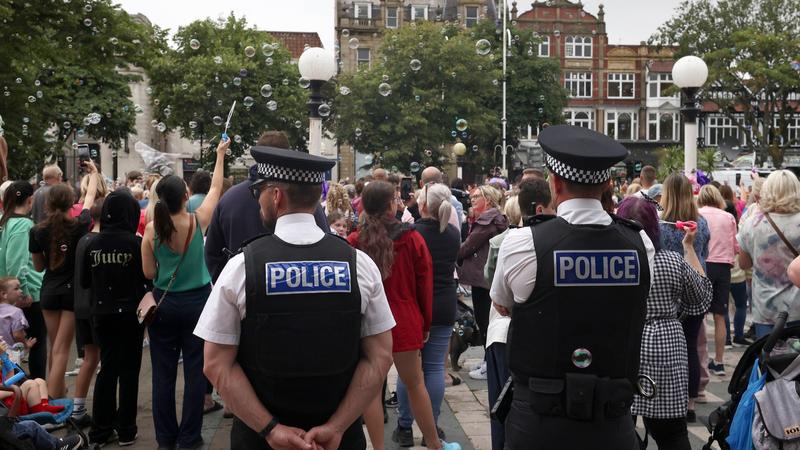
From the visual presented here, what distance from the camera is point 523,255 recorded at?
3.56 metres

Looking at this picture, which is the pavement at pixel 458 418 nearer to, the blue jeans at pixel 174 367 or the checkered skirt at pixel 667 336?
the blue jeans at pixel 174 367

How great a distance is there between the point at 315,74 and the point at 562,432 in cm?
936

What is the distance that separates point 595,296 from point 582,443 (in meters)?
0.61

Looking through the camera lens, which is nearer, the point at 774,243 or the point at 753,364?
the point at 753,364

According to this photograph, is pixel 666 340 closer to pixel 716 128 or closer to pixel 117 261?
pixel 117 261

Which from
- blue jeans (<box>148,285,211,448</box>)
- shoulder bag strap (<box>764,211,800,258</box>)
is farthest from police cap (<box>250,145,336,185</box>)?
shoulder bag strap (<box>764,211,800,258</box>)

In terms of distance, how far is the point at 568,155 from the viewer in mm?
3568

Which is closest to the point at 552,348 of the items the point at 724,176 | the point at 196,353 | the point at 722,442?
the point at 722,442

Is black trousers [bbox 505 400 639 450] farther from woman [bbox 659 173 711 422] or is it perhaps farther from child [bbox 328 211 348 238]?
child [bbox 328 211 348 238]

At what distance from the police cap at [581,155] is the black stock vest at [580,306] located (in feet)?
0.71

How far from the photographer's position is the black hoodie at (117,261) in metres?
6.44

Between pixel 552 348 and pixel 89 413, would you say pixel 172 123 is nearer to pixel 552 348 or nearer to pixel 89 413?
pixel 89 413

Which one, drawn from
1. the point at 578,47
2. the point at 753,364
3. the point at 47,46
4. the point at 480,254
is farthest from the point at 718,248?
the point at 578,47

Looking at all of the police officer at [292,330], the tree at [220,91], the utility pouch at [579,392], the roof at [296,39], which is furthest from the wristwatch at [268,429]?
the roof at [296,39]
